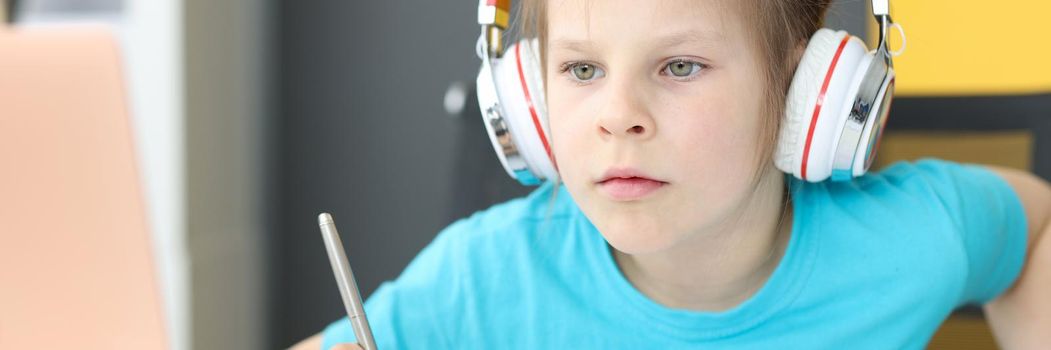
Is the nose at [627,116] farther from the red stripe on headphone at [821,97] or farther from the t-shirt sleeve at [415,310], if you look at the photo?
the t-shirt sleeve at [415,310]

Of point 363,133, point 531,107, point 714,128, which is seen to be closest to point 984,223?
point 714,128

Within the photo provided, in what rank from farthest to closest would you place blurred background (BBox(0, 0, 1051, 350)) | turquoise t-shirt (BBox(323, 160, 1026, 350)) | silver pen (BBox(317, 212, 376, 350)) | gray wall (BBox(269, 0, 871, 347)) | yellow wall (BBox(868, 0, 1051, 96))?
gray wall (BBox(269, 0, 871, 347))
blurred background (BBox(0, 0, 1051, 350))
yellow wall (BBox(868, 0, 1051, 96))
turquoise t-shirt (BBox(323, 160, 1026, 350))
silver pen (BBox(317, 212, 376, 350))

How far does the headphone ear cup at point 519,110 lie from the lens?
0.84 metres

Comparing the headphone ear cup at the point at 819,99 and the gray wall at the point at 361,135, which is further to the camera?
the gray wall at the point at 361,135

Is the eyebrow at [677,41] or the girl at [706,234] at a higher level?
the eyebrow at [677,41]

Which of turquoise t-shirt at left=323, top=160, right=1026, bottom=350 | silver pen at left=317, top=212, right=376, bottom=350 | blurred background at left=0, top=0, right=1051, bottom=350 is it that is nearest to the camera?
silver pen at left=317, top=212, right=376, bottom=350

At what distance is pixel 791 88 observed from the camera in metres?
0.81

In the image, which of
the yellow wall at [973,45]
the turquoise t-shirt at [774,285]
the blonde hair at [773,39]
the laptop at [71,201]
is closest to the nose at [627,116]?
the blonde hair at [773,39]

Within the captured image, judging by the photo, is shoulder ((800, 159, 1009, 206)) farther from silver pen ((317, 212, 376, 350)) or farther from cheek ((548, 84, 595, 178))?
silver pen ((317, 212, 376, 350))

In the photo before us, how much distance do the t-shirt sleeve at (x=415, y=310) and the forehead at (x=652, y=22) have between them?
24cm

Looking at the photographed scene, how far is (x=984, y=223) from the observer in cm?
96

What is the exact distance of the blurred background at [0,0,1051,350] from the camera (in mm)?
1820

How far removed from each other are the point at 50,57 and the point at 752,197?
2.02ft

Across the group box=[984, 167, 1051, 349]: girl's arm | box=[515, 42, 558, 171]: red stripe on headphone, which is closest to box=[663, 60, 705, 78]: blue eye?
box=[515, 42, 558, 171]: red stripe on headphone
